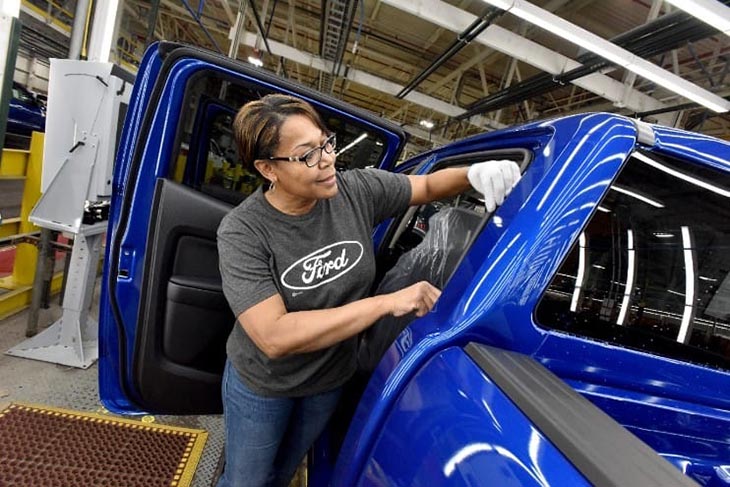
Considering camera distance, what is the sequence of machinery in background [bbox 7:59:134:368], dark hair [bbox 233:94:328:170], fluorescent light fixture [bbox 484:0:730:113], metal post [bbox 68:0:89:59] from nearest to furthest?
dark hair [bbox 233:94:328:170] → machinery in background [bbox 7:59:134:368] → metal post [bbox 68:0:89:59] → fluorescent light fixture [bbox 484:0:730:113]

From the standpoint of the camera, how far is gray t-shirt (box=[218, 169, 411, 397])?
105 cm

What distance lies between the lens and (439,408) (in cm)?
74

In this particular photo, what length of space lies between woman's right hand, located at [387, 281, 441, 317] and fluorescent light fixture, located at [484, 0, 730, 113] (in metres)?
3.63

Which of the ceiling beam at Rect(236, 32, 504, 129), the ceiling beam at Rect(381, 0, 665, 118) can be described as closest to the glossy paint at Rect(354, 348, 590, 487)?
the ceiling beam at Rect(381, 0, 665, 118)

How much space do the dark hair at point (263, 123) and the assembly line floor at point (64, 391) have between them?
5.35 feet

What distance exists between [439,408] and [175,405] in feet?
4.51

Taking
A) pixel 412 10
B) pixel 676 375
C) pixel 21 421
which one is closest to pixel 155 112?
pixel 21 421

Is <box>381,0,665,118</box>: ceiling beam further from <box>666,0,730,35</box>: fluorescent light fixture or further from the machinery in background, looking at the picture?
the machinery in background

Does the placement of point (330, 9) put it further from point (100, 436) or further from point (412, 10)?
point (100, 436)

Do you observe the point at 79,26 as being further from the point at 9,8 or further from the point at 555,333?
the point at 555,333

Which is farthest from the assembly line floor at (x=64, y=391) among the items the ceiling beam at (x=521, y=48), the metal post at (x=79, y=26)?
the ceiling beam at (x=521, y=48)

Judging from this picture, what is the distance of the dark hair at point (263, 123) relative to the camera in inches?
43.1

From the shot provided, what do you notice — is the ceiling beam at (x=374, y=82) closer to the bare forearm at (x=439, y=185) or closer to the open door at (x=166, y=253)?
the open door at (x=166, y=253)

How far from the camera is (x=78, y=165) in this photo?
8.08 ft
